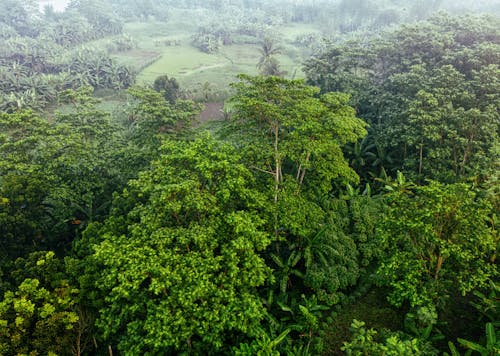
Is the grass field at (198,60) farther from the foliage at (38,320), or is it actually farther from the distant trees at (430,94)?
the foliage at (38,320)

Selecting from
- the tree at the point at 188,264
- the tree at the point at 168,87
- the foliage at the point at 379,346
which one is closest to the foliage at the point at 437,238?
the foliage at the point at 379,346

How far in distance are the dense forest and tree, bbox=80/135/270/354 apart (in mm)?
66

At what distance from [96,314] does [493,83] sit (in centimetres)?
2244

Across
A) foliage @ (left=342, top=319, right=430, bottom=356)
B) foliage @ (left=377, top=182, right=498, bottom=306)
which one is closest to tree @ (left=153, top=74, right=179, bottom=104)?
foliage @ (left=377, top=182, right=498, bottom=306)

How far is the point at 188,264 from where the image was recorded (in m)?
9.19

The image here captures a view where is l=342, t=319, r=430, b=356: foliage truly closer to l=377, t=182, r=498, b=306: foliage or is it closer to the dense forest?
the dense forest

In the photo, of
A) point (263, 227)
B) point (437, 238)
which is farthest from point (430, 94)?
point (263, 227)

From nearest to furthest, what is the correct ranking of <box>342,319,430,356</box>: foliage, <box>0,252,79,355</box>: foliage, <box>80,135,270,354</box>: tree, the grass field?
<box>342,319,430,356</box>: foliage
<box>0,252,79,355</box>: foliage
<box>80,135,270,354</box>: tree
the grass field

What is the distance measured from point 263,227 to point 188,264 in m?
3.22

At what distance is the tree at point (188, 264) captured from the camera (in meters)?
8.62

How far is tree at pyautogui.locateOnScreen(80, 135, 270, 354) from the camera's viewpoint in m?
8.62

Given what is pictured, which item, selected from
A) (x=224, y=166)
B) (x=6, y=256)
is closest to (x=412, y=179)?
(x=224, y=166)

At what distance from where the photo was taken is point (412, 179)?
17.5 m

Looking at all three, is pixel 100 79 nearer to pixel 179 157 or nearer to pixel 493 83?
pixel 179 157
